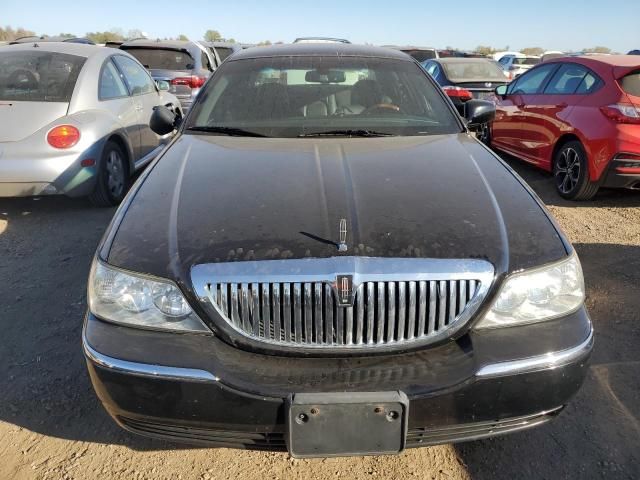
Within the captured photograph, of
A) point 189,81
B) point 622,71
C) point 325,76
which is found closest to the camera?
point 325,76

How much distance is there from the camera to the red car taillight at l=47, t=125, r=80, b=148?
476 cm

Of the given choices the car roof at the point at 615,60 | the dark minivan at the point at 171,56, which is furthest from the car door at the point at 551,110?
the dark minivan at the point at 171,56

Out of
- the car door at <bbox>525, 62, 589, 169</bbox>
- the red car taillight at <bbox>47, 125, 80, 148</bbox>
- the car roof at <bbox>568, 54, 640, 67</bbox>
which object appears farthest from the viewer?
the car door at <bbox>525, 62, 589, 169</bbox>

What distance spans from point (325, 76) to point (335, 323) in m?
2.23

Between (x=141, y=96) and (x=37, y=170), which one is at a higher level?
(x=141, y=96)

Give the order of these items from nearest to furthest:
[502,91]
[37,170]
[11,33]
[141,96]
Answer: [37,170], [141,96], [502,91], [11,33]

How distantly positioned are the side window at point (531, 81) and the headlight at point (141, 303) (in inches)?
237

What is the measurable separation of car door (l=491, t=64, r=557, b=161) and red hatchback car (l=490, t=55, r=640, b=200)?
0.04 ft

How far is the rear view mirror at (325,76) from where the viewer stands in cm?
353

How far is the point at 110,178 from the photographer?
535cm

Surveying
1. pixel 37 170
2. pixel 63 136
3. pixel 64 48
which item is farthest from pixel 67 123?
pixel 64 48

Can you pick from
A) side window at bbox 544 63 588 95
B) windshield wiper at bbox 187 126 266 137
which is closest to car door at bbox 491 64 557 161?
side window at bbox 544 63 588 95

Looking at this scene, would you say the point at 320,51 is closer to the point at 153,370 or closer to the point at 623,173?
the point at 153,370

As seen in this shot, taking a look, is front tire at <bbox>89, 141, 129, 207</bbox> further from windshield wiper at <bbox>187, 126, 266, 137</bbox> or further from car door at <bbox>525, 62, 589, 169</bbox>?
car door at <bbox>525, 62, 589, 169</bbox>
